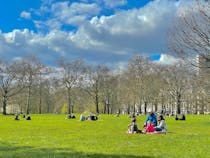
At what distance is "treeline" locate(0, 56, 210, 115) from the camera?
Answer: 8562 centimetres

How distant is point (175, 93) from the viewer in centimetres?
8906

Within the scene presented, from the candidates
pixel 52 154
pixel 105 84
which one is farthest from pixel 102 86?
pixel 52 154

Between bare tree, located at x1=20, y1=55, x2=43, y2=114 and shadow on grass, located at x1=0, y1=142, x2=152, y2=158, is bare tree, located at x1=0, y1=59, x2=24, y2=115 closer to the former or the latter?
bare tree, located at x1=20, y1=55, x2=43, y2=114

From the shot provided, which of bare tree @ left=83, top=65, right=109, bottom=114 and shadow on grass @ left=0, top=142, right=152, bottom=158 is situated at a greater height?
bare tree @ left=83, top=65, right=109, bottom=114

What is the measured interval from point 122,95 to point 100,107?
22.3m

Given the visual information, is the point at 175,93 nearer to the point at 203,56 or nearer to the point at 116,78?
the point at 116,78

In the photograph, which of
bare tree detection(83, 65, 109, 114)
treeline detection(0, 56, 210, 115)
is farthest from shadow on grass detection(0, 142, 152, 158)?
bare tree detection(83, 65, 109, 114)

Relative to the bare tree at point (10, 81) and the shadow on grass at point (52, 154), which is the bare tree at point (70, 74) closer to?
the bare tree at point (10, 81)

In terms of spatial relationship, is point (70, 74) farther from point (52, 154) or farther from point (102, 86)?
point (52, 154)

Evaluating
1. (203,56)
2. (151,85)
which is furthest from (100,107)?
(203,56)

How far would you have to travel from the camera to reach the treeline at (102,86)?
8562 centimetres

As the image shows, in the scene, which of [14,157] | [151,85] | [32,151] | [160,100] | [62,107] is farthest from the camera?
[62,107]

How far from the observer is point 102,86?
9838cm

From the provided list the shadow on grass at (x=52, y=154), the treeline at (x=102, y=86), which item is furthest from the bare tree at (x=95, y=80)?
the shadow on grass at (x=52, y=154)
